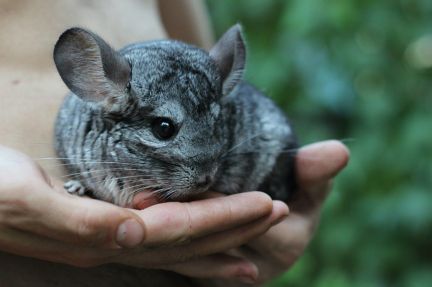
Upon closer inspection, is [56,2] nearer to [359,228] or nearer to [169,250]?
[169,250]

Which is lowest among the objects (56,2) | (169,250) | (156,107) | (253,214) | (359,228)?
(359,228)

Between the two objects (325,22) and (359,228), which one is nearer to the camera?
(325,22)

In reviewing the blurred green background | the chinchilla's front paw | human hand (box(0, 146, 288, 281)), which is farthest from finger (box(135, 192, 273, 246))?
the blurred green background

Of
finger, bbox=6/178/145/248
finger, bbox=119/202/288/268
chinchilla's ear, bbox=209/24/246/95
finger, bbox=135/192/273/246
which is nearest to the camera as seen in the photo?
finger, bbox=6/178/145/248

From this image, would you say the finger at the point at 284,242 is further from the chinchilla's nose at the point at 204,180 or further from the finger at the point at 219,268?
the chinchilla's nose at the point at 204,180

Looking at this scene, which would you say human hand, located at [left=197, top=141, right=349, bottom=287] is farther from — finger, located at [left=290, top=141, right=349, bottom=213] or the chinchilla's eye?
the chinchilla's eye

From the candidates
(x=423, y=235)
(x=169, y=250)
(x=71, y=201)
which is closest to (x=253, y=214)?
(x=169, y=250)

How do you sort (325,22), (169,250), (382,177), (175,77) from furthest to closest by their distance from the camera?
(382,177) → (325,22) → (175,77) → (169,250)

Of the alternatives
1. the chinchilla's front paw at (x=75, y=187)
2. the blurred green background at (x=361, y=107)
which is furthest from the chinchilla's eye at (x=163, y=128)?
the blurred green background at (x=361, y=107)
